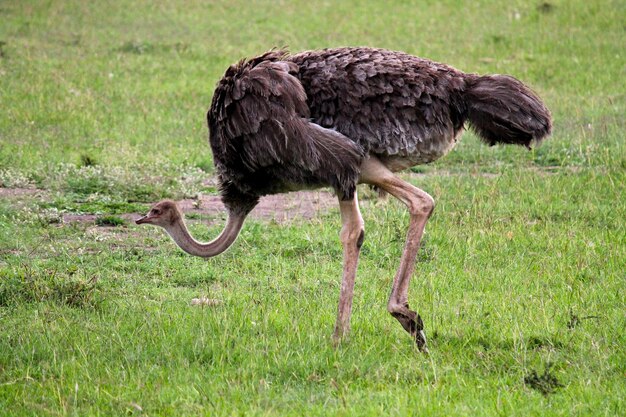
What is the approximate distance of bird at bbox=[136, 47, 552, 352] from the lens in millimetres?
5637

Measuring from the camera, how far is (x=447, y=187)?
978cm

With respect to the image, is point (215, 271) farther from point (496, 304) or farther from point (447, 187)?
point (447, 187)

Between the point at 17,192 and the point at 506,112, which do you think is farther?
the point at 17,192

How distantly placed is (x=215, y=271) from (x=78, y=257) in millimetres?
1055

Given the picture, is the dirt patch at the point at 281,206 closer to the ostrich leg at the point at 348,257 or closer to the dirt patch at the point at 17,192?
the dirt patch at the point at 17,192

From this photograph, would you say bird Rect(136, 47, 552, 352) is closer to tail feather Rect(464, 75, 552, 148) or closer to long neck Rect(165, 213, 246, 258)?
tail feather Rect(464, 75, 552, 148)

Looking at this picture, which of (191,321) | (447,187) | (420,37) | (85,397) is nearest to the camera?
(85,397)

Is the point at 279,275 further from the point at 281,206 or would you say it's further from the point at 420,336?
the point at 281,206

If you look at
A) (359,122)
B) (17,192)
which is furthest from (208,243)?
(17,192)

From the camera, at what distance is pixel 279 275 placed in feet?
24.0

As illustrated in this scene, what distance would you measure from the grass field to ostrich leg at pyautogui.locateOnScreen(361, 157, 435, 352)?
163 millimetres

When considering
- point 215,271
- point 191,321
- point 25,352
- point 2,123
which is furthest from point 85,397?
point 2,123

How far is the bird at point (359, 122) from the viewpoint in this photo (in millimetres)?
5637

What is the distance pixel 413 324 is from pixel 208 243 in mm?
1441
